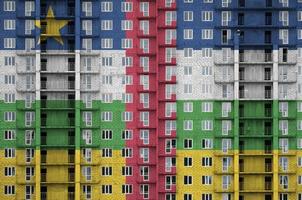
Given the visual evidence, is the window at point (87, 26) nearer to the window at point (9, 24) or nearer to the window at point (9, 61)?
the window at point (9, 24)

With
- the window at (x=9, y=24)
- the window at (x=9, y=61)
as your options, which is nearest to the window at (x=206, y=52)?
the window at (x=9, y=61)

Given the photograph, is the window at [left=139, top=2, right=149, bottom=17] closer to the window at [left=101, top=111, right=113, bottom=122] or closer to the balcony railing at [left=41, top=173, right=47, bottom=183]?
the window at [left=101, top=111, right=113, bottom=122]

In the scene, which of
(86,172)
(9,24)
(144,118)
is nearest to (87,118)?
(86,172)

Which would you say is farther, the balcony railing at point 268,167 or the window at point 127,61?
the window at point 127,61

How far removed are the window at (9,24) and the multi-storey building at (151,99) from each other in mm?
148

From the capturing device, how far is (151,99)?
386 feet

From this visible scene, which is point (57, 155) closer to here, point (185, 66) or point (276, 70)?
point (185, 66)

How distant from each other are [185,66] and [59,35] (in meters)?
19.1

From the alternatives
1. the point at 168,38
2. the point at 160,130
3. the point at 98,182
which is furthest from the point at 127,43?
the point at 98,182

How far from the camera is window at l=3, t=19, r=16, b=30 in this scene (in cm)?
11750

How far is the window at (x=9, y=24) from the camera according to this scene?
117500mm

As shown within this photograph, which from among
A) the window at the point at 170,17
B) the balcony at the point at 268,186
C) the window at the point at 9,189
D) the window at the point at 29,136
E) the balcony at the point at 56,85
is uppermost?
the window at the point at 170,17

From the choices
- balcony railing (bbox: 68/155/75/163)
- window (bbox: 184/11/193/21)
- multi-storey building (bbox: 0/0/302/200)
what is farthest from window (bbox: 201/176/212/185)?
window (bbox: 184/11/193/21)

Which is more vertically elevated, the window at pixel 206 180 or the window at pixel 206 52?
the window at pixel 206 52
